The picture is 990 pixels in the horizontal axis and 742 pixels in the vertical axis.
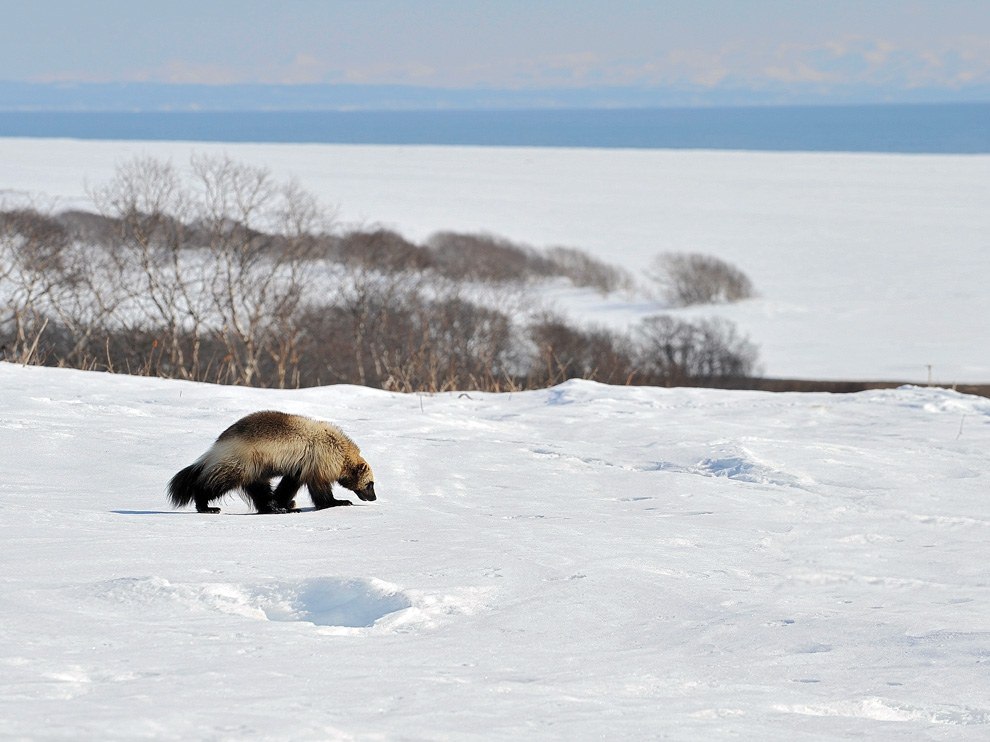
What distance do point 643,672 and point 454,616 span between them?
780 mm

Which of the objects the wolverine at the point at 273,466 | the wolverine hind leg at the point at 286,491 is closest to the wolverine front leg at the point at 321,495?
the wolverine at the point at 273,466

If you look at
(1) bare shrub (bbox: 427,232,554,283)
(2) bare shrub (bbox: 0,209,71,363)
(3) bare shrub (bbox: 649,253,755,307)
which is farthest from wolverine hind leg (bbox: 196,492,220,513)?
(3) bare shrub (bbox: 649,253,755,307)

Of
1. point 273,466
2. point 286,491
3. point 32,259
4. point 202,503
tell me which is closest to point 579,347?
point 32,259

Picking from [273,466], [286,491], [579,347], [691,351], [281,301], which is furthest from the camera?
[691,351]

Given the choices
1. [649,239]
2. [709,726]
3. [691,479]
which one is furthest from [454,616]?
[649,239]

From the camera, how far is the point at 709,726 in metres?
2.92

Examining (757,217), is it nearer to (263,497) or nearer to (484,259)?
(484,259)

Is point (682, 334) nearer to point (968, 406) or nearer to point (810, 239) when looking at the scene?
point (810, 239)

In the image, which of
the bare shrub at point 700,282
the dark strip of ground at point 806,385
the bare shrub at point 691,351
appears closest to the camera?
the dark strip of ground at point 806,385

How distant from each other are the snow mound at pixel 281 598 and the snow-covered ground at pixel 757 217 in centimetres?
3510

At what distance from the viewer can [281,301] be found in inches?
1422

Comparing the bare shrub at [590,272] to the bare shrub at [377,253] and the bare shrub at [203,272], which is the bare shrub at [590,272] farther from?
the bare shrub at [203,272]

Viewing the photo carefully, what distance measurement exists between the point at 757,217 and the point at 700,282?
961 inches

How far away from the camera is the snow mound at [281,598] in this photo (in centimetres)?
378
